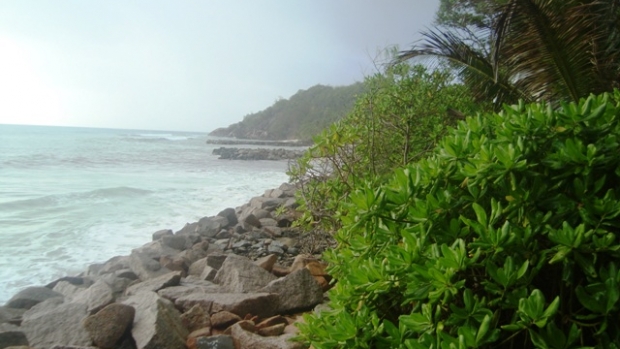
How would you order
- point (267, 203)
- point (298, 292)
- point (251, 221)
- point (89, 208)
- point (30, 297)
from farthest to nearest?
point (89, 208) < point (267, 203) < point (251, 221) < point (30, 297) < point (298, 292)

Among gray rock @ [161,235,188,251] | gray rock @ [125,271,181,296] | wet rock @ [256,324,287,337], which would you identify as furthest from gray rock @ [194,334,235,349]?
gray rock @ [161,235,188,251]

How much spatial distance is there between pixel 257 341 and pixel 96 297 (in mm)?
2017

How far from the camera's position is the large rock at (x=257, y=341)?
3.17 meters

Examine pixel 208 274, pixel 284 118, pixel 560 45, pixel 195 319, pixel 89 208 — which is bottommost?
pixel 89 208

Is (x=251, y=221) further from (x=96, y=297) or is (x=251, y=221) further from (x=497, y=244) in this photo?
(x=497, y=244)

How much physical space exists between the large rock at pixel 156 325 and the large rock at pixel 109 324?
0.07 meters

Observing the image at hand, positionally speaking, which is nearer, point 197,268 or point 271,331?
point 271,331

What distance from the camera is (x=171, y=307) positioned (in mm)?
3924

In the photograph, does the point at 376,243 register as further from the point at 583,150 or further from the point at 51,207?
the point at 51,207

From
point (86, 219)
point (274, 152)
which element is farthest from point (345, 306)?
point (274, 152)

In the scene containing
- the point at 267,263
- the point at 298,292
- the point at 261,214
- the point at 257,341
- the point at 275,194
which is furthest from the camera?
the point at 275,194

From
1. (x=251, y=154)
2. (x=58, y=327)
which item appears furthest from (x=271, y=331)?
(x=251, y=154)

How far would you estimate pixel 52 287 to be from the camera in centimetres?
587

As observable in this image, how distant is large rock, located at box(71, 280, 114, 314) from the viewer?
442cm
